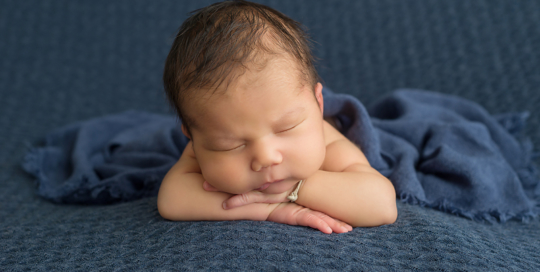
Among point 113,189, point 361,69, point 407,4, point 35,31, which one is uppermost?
point 407,4

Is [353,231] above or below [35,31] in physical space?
below

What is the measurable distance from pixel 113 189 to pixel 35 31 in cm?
127

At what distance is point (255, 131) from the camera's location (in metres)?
0.67

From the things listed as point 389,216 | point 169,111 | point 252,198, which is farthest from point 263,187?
point 169,111

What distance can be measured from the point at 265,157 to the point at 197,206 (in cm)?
23

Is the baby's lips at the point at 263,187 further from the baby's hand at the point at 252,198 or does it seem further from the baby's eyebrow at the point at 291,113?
the baby's eyebrow at the point at 291,113

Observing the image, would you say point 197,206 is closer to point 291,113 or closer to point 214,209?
point 214,209

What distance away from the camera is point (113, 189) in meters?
1.07

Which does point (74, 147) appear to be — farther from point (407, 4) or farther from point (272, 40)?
point (407, 4)

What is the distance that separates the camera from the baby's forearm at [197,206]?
0.80 metres

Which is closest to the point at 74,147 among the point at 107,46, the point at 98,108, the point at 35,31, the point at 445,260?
the point at 98,108

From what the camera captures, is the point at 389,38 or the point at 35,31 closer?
the point at 389,38

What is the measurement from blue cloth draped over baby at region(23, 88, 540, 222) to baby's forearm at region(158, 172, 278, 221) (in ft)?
0.79

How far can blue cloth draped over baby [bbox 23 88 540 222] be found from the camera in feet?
3.23
